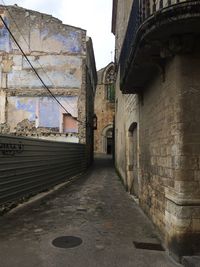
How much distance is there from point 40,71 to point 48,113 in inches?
97.4

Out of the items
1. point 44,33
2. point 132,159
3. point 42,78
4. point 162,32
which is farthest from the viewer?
point 44,33

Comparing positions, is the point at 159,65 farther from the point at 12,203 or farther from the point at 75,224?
the point at 12,203

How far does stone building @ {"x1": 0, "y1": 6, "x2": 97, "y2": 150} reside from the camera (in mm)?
18297

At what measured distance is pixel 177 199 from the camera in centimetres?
461

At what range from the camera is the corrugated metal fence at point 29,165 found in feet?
25.7

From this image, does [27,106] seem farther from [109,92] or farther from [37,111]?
[109,92]

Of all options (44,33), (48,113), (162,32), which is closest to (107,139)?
(48,113)

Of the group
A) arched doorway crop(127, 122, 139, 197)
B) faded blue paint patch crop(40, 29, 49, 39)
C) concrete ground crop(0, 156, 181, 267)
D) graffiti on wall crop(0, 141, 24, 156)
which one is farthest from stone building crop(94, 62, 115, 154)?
graffiti on wall crop(0, 141, 24, 156)

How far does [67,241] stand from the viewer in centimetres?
533

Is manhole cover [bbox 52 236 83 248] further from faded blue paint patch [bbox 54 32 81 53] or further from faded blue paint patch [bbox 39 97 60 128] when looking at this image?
faded blue paint patch [bbox 54 32 81 53]

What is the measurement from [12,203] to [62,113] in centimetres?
1040

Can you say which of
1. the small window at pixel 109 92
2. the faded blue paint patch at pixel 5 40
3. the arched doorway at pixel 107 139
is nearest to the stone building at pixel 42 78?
the faded blue paint patch at pixel 5 40

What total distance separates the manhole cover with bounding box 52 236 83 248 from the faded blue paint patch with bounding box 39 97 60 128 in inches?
516

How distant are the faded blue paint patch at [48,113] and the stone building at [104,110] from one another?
56.4ft
